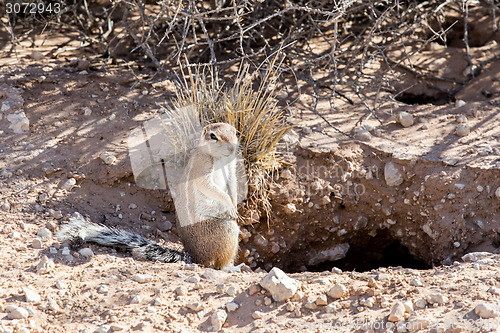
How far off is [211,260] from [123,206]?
1025 millimetres

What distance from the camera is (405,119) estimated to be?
17.5 ft

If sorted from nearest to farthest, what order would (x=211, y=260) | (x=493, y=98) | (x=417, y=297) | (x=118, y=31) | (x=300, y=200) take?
(x=417, y=297), (x=211, y=260), (x=300, y=200), (x=493, y=98), (x=118, y=31)

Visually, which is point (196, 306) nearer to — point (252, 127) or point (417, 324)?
Result: point (417, 324)

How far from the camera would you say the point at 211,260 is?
427cm

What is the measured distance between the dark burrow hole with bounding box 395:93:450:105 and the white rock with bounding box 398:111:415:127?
2.36 feet

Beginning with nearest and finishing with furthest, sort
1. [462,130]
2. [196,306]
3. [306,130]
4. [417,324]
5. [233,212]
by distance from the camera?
[417,324]
[196,306]
[233,212]
[462,130]
[306,130]

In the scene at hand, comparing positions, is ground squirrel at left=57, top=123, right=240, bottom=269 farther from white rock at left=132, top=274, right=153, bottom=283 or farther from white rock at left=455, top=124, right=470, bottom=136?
white rock at left=455, top=124, right=470, bottom=136

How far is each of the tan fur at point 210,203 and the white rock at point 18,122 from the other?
179 centimetres

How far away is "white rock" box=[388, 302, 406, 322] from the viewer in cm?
298

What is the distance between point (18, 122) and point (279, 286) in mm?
3266

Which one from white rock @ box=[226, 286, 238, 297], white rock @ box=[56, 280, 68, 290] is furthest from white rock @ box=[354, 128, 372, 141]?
white rock @ box=[56, 280, 68, 290]

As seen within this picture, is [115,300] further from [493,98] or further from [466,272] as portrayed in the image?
[493,98]

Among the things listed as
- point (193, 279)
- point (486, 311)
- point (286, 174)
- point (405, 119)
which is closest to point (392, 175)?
point (405, 119)

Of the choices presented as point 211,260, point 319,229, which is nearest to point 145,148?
point 211,260
